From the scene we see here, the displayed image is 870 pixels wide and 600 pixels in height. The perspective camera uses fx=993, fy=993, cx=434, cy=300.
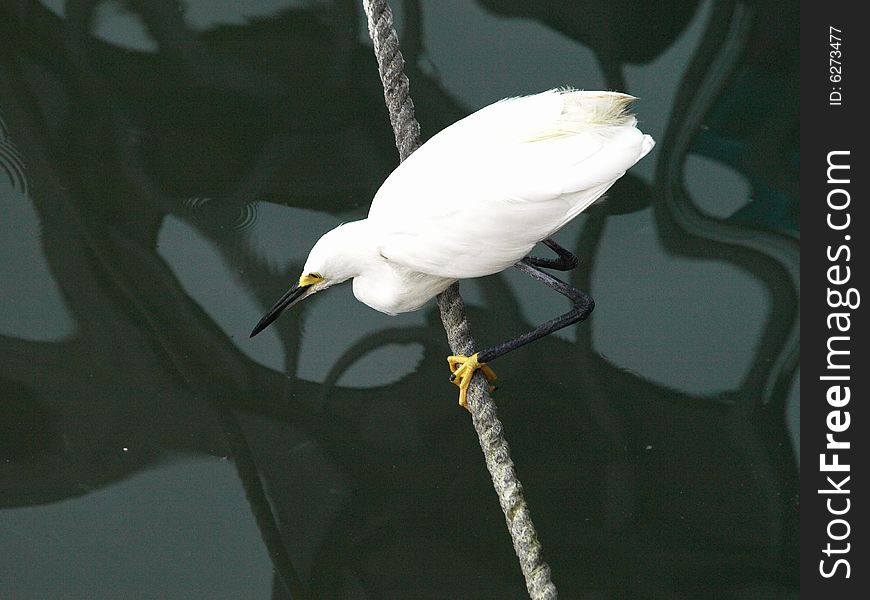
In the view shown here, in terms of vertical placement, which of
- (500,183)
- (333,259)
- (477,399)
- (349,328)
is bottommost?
(349,328)

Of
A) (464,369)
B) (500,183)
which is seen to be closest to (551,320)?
(464,369)

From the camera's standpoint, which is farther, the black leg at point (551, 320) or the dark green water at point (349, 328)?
the dark green water at point (349, 328)

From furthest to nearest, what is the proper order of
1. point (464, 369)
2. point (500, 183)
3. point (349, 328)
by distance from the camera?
point (349, 328) → point (464, 369) → point (500, 183)

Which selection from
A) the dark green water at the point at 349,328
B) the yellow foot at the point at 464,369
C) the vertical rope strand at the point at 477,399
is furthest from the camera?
the dark green water at the point at 349,328

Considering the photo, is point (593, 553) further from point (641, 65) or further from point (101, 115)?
point (101, 115)

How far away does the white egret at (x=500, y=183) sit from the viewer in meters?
1.18

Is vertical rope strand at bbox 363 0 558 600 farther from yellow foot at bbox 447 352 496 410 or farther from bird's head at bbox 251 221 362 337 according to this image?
bird's head at bbox 251 221 362 337

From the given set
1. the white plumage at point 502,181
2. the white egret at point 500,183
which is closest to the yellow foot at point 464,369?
the white egret at point 500,183

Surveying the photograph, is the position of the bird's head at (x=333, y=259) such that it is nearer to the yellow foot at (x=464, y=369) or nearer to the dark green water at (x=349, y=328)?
the yellow foot at (x=464, y=369)

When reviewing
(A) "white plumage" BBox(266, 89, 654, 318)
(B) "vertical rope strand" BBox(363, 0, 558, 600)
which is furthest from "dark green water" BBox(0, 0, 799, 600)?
(A) "white plumage" BBox(266, 89, 654, 318)

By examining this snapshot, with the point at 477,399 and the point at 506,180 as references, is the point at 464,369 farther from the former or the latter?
the point at 506,180

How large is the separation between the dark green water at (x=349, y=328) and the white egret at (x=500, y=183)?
0.59 meters

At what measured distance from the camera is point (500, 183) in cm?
118

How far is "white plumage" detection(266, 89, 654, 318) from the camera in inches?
46.4
